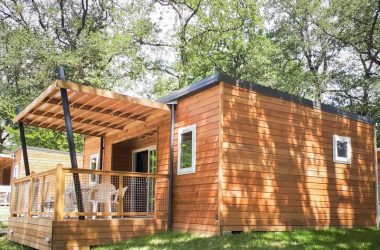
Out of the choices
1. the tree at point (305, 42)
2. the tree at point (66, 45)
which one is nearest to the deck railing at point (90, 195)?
the tree at point (66, 45)

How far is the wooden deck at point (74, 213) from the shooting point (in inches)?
300

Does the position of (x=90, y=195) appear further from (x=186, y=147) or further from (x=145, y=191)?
(x=186, y=147)

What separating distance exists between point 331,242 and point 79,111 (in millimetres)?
6090

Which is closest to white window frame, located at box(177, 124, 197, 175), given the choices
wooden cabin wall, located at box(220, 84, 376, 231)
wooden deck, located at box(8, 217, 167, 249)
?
wooden cabin wall, located at box(220, 84, 376, 231)

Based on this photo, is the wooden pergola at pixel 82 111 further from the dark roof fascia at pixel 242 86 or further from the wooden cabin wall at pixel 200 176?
the wooden cabin wall at pixel 200 176

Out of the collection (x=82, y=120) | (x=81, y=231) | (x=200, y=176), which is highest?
(x=82, y=120)

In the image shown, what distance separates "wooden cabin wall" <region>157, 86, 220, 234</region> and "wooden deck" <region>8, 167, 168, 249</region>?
1.46 ft

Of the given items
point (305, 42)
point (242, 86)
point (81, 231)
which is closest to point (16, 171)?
point (81, 231)

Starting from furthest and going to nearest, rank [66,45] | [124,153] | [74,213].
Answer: [66,45]
[124,153]
[74,213]

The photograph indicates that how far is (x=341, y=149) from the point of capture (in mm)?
10492

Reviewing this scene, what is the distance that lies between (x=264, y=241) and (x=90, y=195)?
3.80 meters

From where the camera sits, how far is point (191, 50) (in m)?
24.5

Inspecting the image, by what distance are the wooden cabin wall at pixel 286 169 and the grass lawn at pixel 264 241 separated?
526mm

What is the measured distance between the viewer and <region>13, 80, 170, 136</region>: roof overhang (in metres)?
8.16
